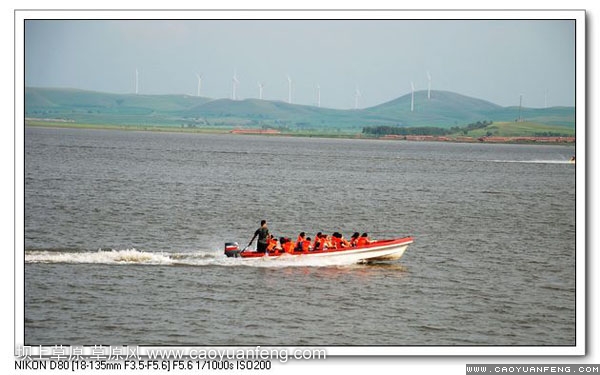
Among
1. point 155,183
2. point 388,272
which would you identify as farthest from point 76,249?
point 155,183

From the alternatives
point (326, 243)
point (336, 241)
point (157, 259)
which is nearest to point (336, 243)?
point (336, 241)

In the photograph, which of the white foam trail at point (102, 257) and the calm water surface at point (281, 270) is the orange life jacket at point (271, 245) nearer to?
the calm water surface at point (281, 270)

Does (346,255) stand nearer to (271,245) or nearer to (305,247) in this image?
(305,247)

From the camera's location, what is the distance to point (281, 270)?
2619 centimetres

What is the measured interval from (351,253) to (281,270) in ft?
7.08

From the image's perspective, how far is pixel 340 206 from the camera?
45.6 meters

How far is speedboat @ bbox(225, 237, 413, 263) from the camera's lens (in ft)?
86.6

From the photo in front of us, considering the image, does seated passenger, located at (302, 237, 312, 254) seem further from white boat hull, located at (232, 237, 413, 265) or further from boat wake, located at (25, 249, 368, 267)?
boat wake, located at (25, 249, 368, 267)

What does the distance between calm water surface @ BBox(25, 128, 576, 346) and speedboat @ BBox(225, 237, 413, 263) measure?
1.02 ft

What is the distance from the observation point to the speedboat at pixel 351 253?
86.6 feet

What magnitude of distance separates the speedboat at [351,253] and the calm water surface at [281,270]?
309mm
